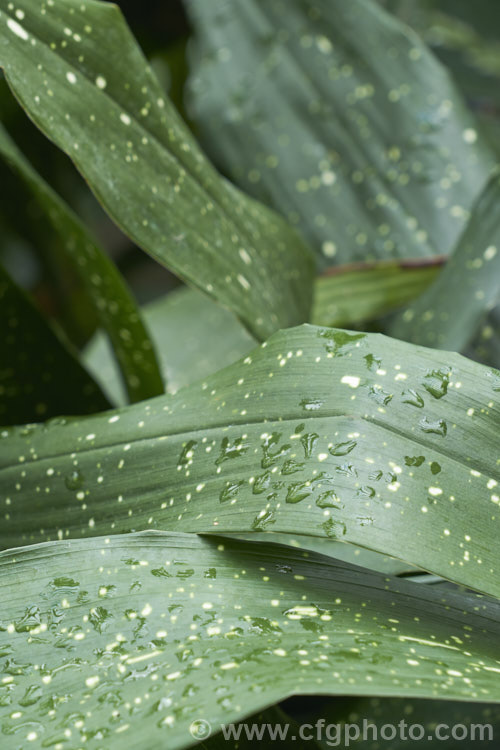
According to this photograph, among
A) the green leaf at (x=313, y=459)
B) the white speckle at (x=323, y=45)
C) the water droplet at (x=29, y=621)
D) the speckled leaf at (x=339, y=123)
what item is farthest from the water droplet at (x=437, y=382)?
the white speckle at (x=323, y=45)

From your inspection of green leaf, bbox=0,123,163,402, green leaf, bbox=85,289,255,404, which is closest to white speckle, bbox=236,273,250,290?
green leaf, bbox=0,123,163,402

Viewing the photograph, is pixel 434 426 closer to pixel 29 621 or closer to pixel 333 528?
pixel 333 528

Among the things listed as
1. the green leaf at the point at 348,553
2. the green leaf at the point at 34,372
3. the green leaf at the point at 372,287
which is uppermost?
the green leaf at the point at 372,287

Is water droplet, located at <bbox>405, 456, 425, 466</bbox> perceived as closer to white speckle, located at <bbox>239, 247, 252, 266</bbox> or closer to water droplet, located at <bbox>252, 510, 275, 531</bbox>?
water droplet, located at <bbox>252, 510, 275, 531</bbox>

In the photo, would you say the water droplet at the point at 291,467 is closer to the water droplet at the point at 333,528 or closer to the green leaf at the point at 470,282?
the water droplet at the point at 333,528

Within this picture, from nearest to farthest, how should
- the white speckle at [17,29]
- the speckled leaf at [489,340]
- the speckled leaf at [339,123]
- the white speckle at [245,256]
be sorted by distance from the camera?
1. the white speckle at [17,29]
2. the white speckle at [245,256]
3. the speckled leaf at [489,340]
4. the speckled leaf at [339,123]
